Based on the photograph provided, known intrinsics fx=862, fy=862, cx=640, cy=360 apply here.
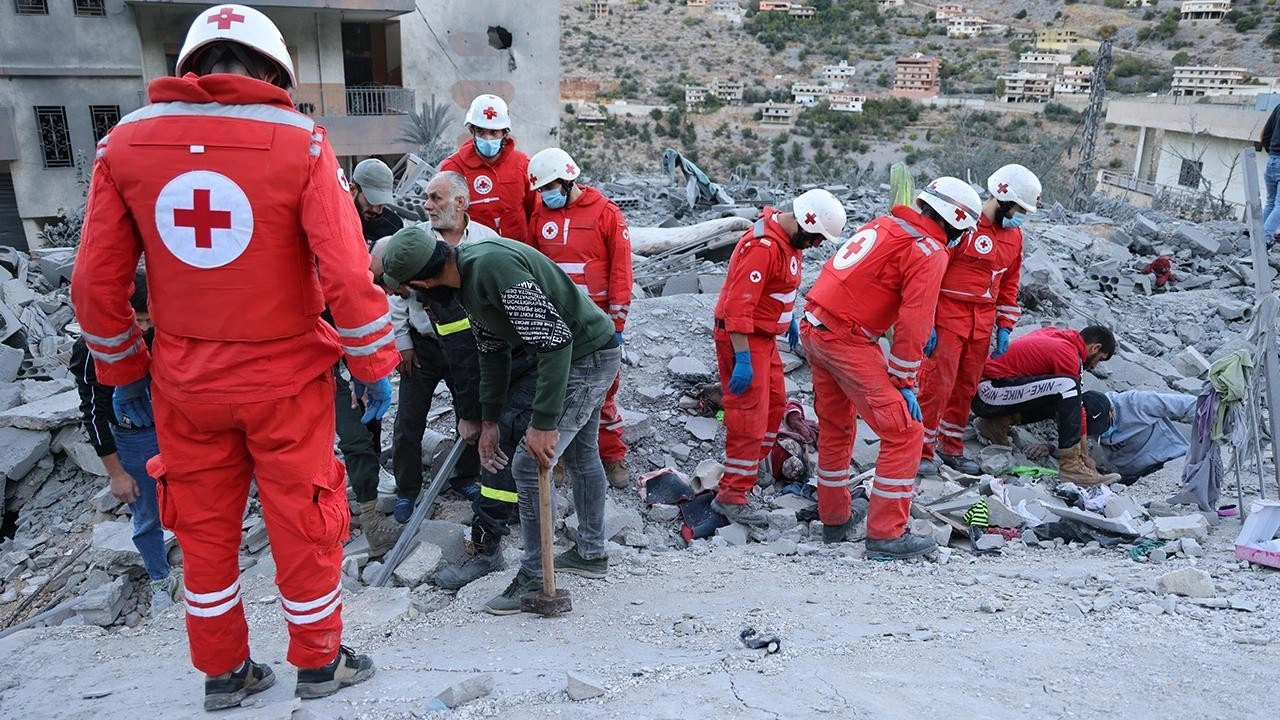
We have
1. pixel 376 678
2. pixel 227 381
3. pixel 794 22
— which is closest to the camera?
pixel 227 381

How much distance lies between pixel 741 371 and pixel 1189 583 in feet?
7.67

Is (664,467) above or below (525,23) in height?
below

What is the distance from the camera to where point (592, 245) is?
5309 mm

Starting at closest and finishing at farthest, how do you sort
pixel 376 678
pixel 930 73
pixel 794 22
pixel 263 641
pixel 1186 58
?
pixel 376 678, pixel 263 641, pixel 1186 58, pixel 930 73, pixel 794 22

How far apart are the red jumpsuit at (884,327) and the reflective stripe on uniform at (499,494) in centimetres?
182

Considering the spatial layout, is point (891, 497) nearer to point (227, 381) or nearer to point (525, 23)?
point (227, 381)

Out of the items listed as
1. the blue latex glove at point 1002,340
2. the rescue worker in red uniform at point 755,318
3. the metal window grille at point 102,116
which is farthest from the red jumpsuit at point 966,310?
the metal window grille at point 102,116

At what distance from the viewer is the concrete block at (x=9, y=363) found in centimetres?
681

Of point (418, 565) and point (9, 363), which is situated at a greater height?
point (9, 363)

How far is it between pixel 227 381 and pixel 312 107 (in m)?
17.1

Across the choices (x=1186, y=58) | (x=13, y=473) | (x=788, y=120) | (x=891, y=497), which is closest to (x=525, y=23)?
(x=13, y=473)

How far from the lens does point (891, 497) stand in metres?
4.47

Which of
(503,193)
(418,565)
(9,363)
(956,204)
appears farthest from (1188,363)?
(9,363)

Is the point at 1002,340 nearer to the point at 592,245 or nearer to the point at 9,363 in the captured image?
the point at 592,245
